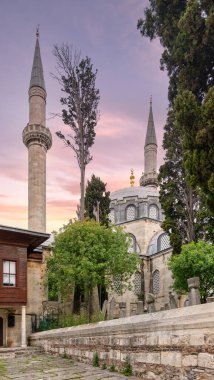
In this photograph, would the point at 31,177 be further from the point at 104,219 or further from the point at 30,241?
the point at 30,241

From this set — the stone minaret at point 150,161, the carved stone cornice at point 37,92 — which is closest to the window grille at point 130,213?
the stone minaret at point 150,161

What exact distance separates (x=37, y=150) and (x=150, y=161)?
70.5 feet

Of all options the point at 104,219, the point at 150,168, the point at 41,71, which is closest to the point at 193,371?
the point at 104,219

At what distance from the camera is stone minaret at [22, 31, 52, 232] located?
27.7m

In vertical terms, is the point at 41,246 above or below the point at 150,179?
below

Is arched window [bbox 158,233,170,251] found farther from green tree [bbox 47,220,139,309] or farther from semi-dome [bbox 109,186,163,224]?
green tree [bbox 47,220,139,309]

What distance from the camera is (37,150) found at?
94.6ft

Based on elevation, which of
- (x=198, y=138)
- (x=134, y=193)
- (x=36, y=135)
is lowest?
(x=198, y=138)

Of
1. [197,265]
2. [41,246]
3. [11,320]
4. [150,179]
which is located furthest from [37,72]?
[197,265]

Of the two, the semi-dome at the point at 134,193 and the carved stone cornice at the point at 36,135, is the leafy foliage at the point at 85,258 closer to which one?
the carved stone cornice at the point at 36,135

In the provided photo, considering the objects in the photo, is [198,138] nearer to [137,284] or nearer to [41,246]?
[41,246]

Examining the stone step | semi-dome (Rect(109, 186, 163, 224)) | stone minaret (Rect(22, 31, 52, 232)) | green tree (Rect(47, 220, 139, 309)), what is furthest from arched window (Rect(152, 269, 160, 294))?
the stone step

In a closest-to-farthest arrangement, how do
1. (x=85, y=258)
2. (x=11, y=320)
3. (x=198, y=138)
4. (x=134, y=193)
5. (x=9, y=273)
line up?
(x=198, y=138) → (x=9, y=273) → (x=85, y=258) → (x=11, y=320) → (x=134, y=193)

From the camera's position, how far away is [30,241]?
59.0 ft
